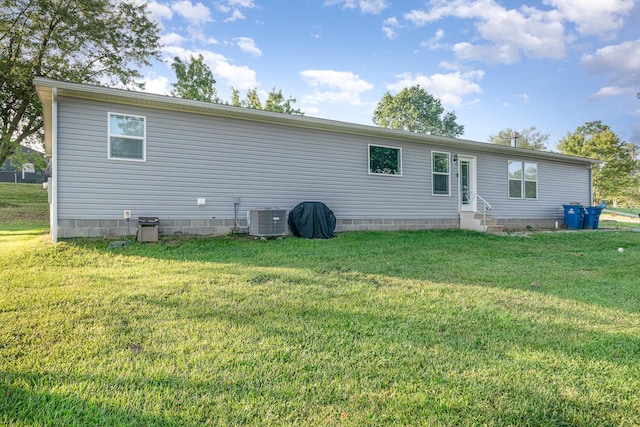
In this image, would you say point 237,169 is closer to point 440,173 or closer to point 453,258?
point 453,258

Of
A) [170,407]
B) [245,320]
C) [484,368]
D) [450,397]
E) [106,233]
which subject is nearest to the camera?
[170,407]

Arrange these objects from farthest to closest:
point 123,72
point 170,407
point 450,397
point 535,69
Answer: point 535,69
point 123,72
point 450,397
point 170,407

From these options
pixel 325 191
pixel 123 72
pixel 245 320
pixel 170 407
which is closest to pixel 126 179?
pixel 325 191

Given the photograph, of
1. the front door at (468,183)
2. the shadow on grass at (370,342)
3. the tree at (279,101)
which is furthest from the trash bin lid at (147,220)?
the tree at (279,101)

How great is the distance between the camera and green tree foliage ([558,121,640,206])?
2625 cm

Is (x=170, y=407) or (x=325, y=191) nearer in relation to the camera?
(x=170, y=407)

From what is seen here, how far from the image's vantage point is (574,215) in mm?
12070

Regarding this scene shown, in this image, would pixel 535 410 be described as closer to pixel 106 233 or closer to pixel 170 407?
pixel 170 407

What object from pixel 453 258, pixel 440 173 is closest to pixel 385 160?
pixel 440 173

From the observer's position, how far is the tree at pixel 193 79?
21234mm

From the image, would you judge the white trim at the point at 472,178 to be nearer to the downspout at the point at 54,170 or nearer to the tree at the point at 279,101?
the downspout at the point at 54,170

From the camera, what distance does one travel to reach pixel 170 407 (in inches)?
62.8

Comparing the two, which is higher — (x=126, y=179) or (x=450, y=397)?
(x=126, y=179)

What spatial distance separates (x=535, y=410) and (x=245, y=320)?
6.58ft
